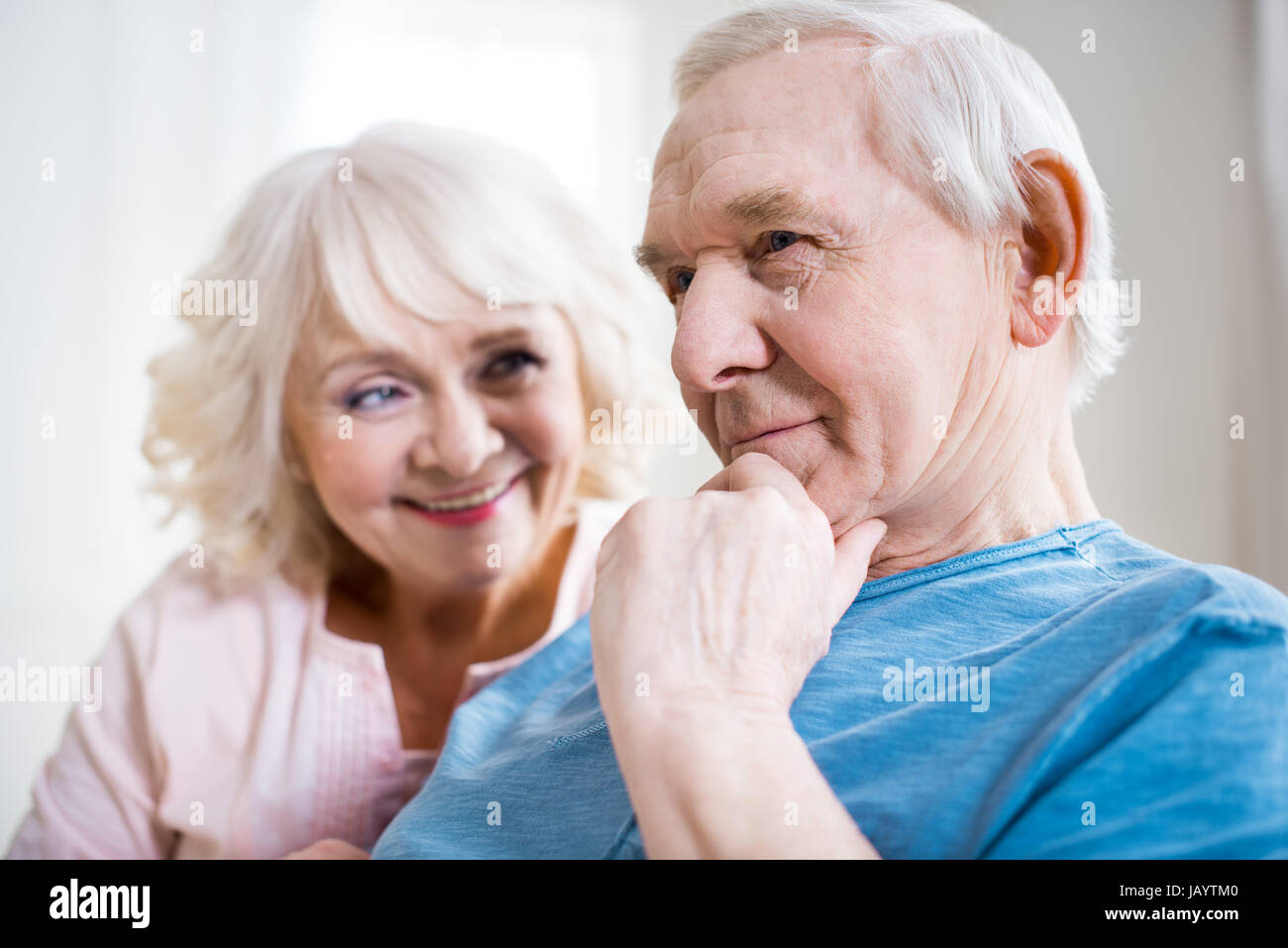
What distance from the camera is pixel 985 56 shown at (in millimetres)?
854

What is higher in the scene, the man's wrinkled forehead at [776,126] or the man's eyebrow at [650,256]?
the man's wrinkled forehead at [776,126]

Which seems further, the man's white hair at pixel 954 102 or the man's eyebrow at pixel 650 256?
the man's eyebrow at pixel 650 256

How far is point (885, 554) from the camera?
3.02 ft

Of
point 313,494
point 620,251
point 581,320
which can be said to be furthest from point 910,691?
point 313,494

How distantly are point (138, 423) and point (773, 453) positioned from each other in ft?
5.74

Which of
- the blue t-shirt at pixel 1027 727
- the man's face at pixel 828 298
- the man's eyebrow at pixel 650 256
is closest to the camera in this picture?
the blue t-shirt at pixel 1027 727

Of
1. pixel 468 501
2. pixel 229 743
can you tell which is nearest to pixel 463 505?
pixel 468 501

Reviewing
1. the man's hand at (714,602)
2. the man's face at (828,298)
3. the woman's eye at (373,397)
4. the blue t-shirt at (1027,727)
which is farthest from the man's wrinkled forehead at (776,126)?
the woman's eye at (373,397)

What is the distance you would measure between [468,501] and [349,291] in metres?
0.33

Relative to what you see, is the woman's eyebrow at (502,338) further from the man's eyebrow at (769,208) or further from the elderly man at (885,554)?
the man's eyebrow at (769,208)

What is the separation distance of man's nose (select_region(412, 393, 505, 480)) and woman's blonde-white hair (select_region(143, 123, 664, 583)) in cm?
12

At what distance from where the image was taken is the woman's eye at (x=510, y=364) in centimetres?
138

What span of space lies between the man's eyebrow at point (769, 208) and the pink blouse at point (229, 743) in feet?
2.44
